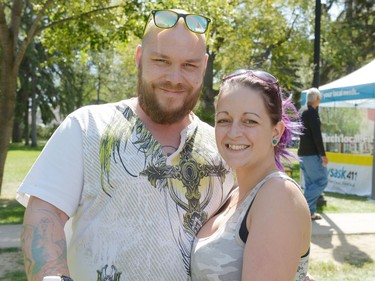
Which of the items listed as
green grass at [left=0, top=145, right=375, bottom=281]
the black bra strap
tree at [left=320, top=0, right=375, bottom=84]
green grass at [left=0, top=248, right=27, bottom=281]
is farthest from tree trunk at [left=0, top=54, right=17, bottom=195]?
tree at [left=320, top=0, right=375, bottom=84]

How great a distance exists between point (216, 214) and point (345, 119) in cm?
1174

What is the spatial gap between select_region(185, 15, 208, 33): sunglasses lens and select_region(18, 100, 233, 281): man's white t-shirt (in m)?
Answer: 0.53

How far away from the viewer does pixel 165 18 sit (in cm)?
222

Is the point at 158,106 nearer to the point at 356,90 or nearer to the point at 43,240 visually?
the point at 43,240

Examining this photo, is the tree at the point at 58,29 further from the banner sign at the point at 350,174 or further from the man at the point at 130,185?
the man at the point at 130,185

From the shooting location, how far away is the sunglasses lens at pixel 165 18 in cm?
221

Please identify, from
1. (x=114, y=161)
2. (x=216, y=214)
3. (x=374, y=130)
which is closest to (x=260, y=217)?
(x=216, y=214)

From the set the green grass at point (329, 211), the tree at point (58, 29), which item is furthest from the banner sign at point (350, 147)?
the tree at point (58, 29)

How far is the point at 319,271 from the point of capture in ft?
19.2

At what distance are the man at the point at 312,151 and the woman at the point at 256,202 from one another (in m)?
6.01

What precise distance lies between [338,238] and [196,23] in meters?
5.83

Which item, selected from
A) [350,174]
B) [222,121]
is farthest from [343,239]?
[222,121]

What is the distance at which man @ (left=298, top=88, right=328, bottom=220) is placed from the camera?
314 inches

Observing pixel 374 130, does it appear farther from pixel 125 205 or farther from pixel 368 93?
pixel 125 205
